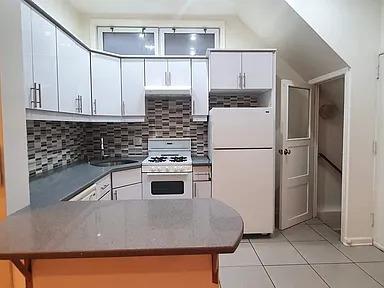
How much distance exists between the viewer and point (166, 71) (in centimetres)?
361

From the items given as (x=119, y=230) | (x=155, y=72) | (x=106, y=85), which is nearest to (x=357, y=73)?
(x=155, y=72)

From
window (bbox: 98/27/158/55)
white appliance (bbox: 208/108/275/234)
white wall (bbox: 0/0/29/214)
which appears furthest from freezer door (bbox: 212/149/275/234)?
white wall (bbox: 0/0/29/214)

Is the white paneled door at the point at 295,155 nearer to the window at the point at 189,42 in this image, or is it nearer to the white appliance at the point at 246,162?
the white appliance at the point at 246,162

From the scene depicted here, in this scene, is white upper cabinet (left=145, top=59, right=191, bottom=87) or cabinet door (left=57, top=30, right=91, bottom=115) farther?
white upper cabinet (left=145, top=59, right=191, bottom=87)

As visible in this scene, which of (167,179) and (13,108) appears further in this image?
(167,179)

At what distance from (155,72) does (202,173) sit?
1419 millimetres

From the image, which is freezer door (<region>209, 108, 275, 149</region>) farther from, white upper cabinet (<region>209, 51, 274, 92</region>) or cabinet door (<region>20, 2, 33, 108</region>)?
cabinet door (<region>20, 2, 33, 108</region>)

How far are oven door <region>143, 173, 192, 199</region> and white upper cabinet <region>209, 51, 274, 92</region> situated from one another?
116 cm

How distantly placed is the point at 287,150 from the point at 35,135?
279cm

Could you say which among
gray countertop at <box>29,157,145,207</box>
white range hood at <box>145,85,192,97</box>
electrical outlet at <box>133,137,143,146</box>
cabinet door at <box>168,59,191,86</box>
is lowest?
gray countertop at <box>29,157,145,207</box>

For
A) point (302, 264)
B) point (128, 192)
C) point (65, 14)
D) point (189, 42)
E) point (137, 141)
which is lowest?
point (302, 264)

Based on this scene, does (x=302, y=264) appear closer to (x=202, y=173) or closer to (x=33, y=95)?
(x=202, y=173)

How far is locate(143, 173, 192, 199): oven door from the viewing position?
3297 mm

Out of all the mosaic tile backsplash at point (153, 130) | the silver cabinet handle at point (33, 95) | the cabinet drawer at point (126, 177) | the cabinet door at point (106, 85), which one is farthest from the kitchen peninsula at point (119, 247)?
the mosaic tile backsplash at point (153, 130)
